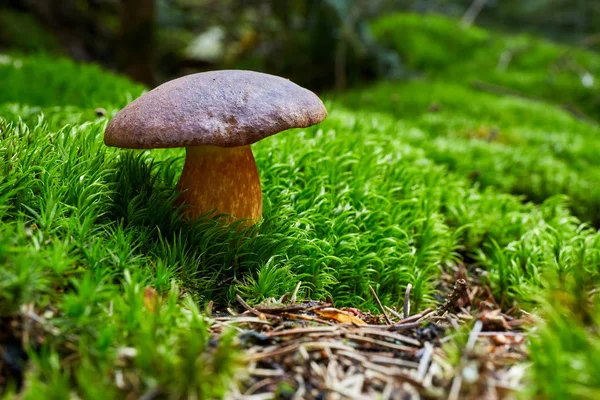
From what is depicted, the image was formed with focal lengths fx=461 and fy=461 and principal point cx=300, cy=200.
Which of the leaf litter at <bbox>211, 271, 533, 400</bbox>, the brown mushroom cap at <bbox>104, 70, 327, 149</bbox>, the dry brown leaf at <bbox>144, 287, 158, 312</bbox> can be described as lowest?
the leaf litter at <bbox>211, 271, 533, 400</bbox>

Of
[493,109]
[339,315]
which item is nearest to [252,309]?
[339,315]

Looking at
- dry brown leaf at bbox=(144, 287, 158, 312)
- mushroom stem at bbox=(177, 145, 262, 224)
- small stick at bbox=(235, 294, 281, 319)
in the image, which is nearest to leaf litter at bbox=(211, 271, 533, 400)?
small stick at bbox=(235, 294, 281, 319)

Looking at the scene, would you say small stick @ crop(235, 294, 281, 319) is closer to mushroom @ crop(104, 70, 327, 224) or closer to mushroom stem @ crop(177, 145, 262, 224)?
mushroom stem @ crop(177, 145, 262, 224)

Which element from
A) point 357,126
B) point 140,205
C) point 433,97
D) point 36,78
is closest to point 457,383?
point 140,205

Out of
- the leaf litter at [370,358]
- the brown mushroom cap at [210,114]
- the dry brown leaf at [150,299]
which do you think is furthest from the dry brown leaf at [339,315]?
the brown mushroom cap at [210,114]

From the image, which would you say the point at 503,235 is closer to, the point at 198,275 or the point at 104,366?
the point at 198,275

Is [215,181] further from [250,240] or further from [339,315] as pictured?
[339,315]
